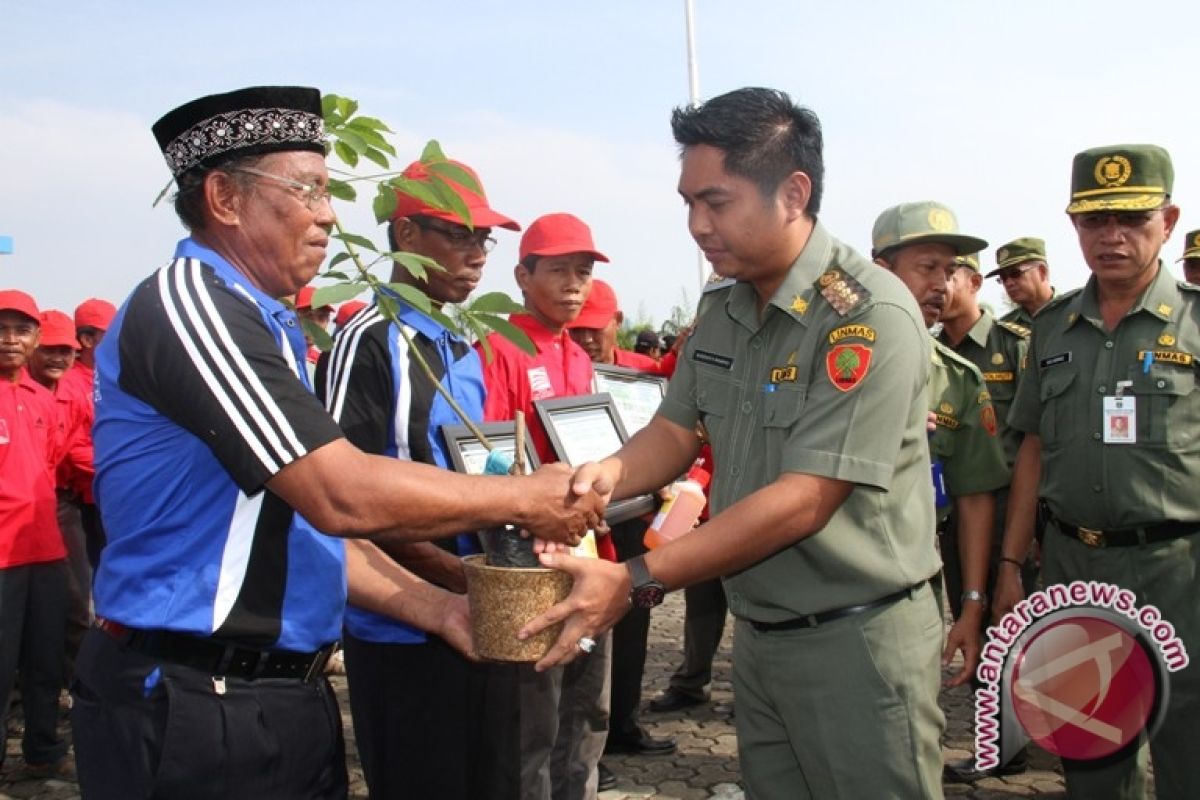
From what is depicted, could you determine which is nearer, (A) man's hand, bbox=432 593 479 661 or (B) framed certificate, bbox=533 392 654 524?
(A) man's hand, bbox=432 593 479 661

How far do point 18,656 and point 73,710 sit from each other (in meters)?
3.72

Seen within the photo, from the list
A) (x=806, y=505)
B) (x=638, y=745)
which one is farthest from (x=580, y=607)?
(x=638, y=745)

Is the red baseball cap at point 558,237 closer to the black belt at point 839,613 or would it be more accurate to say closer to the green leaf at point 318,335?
the green leaf at point 318,335

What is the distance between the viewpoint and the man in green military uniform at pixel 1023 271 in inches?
287

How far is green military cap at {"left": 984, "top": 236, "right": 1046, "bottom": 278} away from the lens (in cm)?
729

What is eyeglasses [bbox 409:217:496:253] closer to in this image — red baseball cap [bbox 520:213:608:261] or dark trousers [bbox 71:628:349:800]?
red baseball cap [bbox 520:213:608:261]

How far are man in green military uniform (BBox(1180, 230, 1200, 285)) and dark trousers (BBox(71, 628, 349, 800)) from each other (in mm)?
7065

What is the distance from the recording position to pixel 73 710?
2.21m

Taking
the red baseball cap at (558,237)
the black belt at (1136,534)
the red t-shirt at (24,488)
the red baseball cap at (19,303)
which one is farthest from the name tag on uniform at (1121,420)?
the red baseball cap at (19,303)

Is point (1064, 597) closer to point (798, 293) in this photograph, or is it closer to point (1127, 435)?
point (1127, 435)

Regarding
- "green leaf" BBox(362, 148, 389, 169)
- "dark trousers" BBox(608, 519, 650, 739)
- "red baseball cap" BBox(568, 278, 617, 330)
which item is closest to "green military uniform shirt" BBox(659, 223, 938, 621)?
"green leaf" BBox(362, 148, 389, 169)

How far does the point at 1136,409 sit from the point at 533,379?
7.50 ft

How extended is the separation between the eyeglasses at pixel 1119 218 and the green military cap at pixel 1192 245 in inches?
153

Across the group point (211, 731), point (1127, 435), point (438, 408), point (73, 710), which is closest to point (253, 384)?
point (211, 731)
